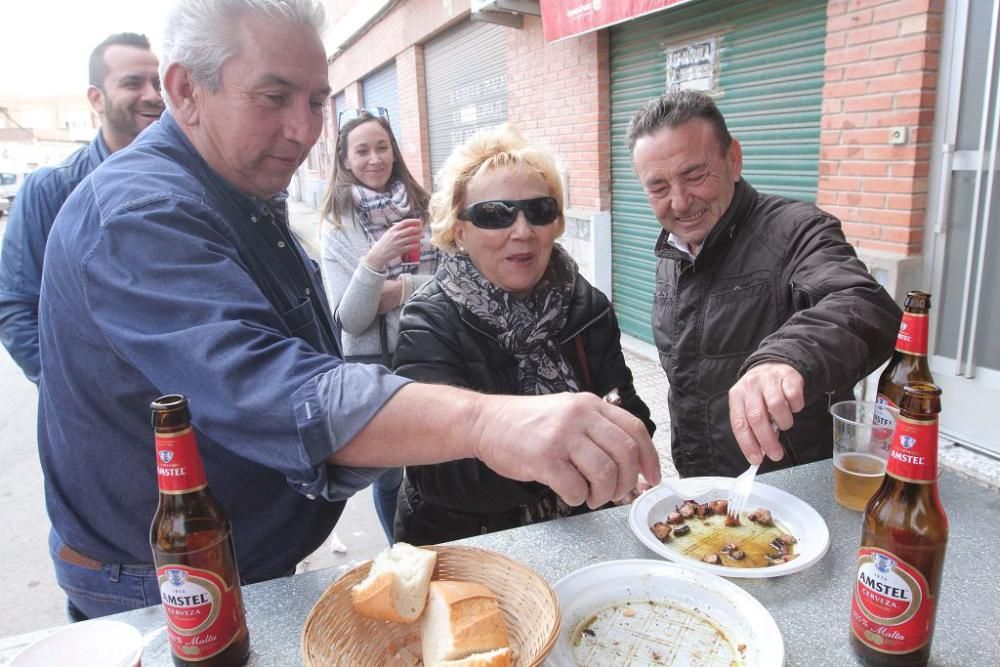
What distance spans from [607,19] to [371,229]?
3655 millimetres

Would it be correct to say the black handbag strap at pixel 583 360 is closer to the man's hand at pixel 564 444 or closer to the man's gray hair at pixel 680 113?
the man's gray hair at pixel 680 113

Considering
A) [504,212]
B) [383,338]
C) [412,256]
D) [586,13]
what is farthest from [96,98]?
[586,13]

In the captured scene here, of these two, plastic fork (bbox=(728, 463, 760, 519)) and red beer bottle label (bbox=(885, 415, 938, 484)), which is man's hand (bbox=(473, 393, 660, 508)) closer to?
red beer bottle label (bbox=(885, 415, 938, 484))

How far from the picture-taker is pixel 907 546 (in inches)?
42.7

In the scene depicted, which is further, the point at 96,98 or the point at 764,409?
the point at 96,98

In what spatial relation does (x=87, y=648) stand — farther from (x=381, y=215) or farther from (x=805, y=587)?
(x=381, y=215)

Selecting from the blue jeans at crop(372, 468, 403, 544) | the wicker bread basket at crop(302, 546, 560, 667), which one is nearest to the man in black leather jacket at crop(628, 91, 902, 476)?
the wicker bread basket at crop(302, 546, 560, 667)

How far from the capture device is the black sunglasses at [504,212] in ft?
7.41

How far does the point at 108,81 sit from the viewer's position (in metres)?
3.25

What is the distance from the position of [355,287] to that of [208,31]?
202cm

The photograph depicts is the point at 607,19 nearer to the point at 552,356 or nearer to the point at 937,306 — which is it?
the point at 937,306

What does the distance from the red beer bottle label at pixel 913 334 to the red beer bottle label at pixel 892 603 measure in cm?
61

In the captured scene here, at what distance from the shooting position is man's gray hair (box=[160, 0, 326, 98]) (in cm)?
140

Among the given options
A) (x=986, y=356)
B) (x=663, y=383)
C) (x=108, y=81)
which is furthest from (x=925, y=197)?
(x=108, y=81)
